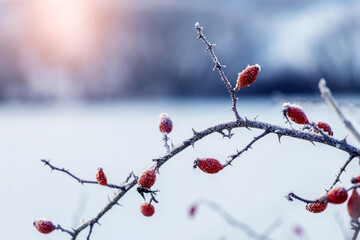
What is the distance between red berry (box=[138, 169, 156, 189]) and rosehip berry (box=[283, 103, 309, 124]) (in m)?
0.51

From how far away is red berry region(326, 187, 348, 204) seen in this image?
1.23 m

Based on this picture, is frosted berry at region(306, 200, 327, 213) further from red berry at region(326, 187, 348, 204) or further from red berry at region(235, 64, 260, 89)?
red berry at region(235, 64, 260, 89)

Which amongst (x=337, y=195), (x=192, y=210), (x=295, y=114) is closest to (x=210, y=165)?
(x=295, y=114)

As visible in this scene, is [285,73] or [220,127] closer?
[220,127]

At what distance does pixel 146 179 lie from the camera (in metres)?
1.41

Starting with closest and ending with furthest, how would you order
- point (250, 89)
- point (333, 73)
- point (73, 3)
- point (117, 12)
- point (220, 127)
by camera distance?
point (220, 127) → point (333, 73) → point (73, 3) → point (250, 89) → point (117, 12)

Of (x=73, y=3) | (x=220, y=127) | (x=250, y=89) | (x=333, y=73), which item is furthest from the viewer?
(x=250, y=89)

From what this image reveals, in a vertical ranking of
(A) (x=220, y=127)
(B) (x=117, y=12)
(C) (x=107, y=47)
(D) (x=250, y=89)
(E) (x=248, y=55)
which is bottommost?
(A) (x=220, y=127)

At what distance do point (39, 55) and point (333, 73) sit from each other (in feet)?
30.4

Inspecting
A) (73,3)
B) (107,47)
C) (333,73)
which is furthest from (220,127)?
(107,47)

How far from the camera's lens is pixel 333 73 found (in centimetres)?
965

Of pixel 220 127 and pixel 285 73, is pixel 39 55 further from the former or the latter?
pixel 220 127

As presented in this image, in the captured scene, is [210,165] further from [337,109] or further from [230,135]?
[337,109]

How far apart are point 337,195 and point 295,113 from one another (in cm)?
33
